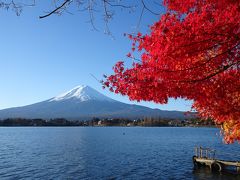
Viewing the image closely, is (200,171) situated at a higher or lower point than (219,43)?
lower

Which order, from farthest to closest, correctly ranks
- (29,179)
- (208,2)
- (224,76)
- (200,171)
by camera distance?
1. (200,171)
2. (29,179)
3. (224,76)
4. (208,2)

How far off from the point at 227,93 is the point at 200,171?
111ft

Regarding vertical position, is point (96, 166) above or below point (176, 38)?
below

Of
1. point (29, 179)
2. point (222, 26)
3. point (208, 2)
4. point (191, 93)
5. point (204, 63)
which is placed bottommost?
point (29, 179)

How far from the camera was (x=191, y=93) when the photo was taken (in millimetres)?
10047

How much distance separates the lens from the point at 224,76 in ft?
35.1

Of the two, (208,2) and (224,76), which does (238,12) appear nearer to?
(208,2)

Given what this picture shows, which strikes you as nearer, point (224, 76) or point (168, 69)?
point (168, 69)

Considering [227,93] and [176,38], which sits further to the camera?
[227,93]

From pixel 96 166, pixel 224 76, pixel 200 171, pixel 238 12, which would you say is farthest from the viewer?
pixel 96 166

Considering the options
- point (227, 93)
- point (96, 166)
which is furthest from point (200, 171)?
point (227, 93)

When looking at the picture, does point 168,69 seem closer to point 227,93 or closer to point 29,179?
point 227,93

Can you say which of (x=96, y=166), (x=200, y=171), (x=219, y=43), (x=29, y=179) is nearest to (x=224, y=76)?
(x=219, y=43)

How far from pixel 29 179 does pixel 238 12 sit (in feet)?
107
